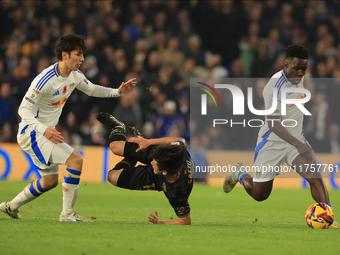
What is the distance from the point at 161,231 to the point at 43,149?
182 cm

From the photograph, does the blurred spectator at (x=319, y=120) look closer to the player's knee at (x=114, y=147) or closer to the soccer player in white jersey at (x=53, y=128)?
the player's knee at (x=114, y=147)

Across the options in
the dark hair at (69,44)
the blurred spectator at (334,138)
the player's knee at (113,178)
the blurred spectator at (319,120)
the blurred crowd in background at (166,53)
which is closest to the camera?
the dark hair at (69,44)

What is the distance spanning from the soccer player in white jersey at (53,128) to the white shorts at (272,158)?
2348 mm

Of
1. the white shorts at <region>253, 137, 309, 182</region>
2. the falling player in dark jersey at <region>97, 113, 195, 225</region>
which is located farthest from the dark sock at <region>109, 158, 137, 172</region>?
the white shorts at <region>253, 137, 309, 182</region>

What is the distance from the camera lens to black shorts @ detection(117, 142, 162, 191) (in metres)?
5.88

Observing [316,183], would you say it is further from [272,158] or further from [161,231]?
[161,231]

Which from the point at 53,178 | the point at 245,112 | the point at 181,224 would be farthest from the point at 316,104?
the point at 53,178

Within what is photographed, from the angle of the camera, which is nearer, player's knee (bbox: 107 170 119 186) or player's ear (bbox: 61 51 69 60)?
player's ear (bbox: 61 51 69 60)

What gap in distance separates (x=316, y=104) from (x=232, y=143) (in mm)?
2199

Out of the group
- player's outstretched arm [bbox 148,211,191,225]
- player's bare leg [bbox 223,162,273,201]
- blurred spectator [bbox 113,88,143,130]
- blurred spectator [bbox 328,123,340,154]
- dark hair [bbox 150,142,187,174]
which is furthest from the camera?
blurred spectator [bbox 113,88,143,130]

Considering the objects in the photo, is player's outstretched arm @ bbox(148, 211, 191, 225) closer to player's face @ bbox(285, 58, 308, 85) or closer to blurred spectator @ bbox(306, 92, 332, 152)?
player's face @ bbox(285, 58, 308, 85)

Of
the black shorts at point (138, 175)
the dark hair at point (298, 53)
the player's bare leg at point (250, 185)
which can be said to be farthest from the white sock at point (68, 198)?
the dark hair at point (298, 53)

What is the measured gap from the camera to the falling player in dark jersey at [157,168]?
5391mm

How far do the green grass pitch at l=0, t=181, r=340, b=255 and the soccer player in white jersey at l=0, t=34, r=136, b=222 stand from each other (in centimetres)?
33
